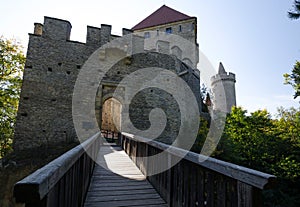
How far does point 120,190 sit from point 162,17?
66.8 ft

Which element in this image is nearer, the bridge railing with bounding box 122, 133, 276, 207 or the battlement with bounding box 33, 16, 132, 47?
the bridge railing with bounding box 122, 133, 276, 207

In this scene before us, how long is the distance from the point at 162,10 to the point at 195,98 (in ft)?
42.0

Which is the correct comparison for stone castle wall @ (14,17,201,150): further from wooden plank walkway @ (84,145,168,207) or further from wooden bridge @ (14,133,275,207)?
wooden plank walkway @ (84,145,168,207)

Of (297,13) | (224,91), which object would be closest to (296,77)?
(297,13)

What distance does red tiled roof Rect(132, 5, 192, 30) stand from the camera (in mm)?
18875

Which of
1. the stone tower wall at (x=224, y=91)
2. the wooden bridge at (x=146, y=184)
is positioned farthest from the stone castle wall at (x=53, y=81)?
the stone tower wall at (x=224, y=91)

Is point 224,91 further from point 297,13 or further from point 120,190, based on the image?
point 120,190

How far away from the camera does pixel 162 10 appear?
71.6 ft

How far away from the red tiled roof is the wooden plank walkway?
1767 cm

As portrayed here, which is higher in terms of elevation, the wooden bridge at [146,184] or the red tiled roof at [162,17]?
the red tiled roof at [162,17]

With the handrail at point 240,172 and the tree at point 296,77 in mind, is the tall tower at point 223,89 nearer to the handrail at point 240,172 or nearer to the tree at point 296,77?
the tree at point 296,77

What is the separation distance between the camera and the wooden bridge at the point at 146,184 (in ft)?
2.79

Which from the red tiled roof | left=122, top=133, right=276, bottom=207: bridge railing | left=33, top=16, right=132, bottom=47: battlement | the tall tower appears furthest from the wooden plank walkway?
the tall tower

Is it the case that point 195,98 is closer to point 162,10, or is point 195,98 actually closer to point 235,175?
point 162,10
